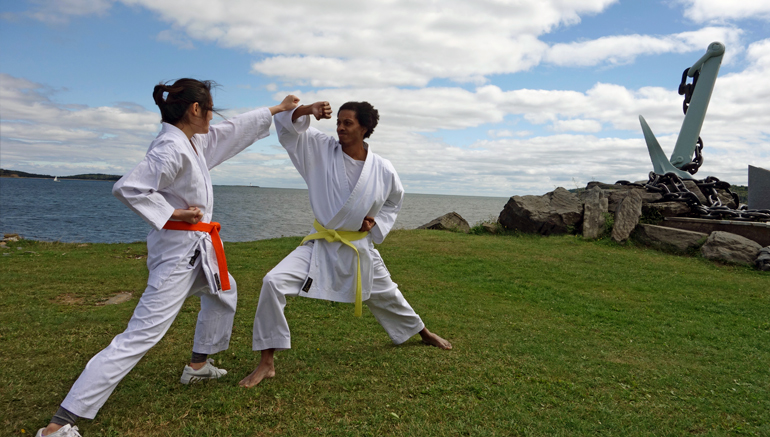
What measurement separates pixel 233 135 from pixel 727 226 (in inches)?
456

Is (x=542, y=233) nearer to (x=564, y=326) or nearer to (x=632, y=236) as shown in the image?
(x=632, y=236)

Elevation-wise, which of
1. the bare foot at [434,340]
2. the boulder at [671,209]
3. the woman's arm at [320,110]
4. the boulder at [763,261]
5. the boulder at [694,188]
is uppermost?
the woman's arm at [320,110]

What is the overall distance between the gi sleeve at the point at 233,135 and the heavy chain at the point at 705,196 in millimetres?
11662

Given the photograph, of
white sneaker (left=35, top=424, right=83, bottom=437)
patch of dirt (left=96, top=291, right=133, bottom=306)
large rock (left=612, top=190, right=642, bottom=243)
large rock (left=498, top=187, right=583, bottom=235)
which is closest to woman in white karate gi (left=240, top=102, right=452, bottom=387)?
white sneaker (left=35, top=424, right=83, bottom=437)

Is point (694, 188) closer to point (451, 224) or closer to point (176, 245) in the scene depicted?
point (451, 224)

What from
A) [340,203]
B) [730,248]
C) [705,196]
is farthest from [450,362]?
[705,196]

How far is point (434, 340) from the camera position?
4883 mm

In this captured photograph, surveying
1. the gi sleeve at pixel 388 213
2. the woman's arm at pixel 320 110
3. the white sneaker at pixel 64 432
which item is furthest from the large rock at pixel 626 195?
the white sneaker at pixel 64 432

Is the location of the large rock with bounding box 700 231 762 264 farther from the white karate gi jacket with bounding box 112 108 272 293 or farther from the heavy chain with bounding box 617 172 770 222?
the white karate gi jacket with bounding box 112 108 272 293

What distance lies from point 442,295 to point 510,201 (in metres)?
7.67

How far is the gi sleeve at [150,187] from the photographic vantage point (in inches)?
120

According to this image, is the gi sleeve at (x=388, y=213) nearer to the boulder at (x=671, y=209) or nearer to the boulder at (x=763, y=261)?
the boulder at (x=763, y=261)

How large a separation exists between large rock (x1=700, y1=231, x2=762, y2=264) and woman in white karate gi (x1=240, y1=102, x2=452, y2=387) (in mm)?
8879

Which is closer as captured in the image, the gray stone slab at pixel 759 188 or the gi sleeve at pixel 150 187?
the gi sleeve at pixel 150 187
